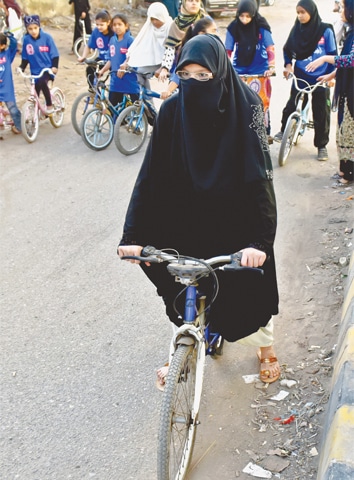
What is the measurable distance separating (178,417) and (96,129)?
→ 591 centimetres

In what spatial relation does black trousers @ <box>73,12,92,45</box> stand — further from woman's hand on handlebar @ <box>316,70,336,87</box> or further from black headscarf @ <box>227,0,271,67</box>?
woman's hand on handlebar @ <box>316,70,336,87</box>

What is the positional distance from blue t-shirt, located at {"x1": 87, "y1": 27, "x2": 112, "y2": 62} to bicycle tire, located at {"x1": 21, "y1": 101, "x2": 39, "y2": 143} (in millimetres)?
1246

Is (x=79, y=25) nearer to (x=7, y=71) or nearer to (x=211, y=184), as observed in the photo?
(x=7, y=71)

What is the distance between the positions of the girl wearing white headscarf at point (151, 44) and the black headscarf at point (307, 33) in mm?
1683

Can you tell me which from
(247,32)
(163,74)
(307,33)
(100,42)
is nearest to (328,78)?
(307,33)

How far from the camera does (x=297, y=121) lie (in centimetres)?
750

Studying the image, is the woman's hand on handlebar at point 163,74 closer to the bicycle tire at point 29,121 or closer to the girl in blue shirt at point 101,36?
the girl in blue shirt at point 101,36

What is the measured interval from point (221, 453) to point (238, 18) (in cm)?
569

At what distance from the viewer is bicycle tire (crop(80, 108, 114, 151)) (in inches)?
313

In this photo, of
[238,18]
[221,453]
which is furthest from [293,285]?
[238,18]

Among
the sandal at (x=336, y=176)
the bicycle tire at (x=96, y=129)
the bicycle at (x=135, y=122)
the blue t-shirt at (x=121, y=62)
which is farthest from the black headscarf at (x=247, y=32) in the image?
the bicycle tire at (x=96, y=129)

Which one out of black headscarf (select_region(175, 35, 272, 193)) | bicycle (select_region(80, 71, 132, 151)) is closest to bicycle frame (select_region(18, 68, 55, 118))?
bicycle (select_region(80, 71, 132, 151))

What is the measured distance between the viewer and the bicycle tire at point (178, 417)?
8.53ft

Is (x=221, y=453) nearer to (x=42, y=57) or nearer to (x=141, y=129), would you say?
(x=141, y=129)
